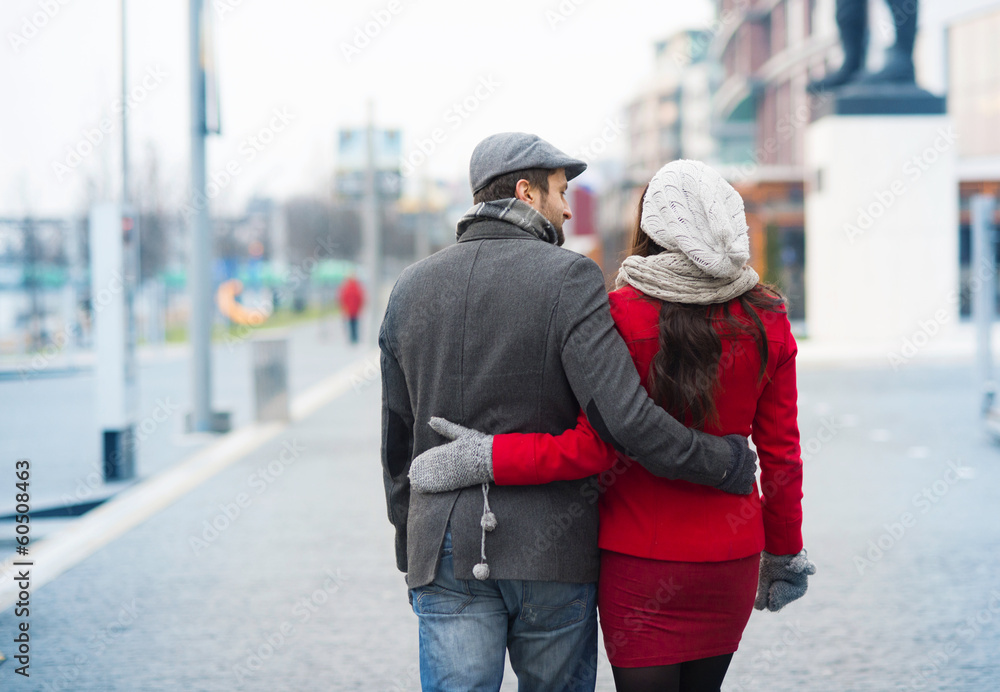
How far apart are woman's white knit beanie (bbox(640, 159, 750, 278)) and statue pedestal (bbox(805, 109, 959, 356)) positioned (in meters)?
19.6

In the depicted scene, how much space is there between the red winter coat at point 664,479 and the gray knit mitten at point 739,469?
1.3 inches

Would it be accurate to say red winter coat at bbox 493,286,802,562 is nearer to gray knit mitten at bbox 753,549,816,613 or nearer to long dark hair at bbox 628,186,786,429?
long dark hair at bbox 628,186,786,429

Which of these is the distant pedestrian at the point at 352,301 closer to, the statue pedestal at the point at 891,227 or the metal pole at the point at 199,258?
the statue pedestal at the point at 891,227

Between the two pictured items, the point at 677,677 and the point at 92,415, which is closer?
the point at 677,677

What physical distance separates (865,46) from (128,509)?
728 inches

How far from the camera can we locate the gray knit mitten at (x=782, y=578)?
7.60 feet

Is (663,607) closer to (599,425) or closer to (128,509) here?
(599,425)

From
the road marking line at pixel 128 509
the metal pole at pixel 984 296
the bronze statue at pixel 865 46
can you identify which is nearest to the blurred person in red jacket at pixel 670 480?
the road marking line at pixel 128 509

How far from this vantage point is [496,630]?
213cm

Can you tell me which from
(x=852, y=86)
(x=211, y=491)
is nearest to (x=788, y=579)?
(x=211, y=491)

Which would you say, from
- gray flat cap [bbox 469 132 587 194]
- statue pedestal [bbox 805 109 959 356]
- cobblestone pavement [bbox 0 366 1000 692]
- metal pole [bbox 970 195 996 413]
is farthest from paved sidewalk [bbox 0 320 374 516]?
statue pedestal [bbox 805 109 959 356]

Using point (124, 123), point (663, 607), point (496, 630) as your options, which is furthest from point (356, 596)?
point (124, 123)

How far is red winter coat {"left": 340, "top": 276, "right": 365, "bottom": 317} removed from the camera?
25.7 m

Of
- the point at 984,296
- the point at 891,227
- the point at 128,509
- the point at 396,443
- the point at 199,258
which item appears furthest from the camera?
the point at 891,227
